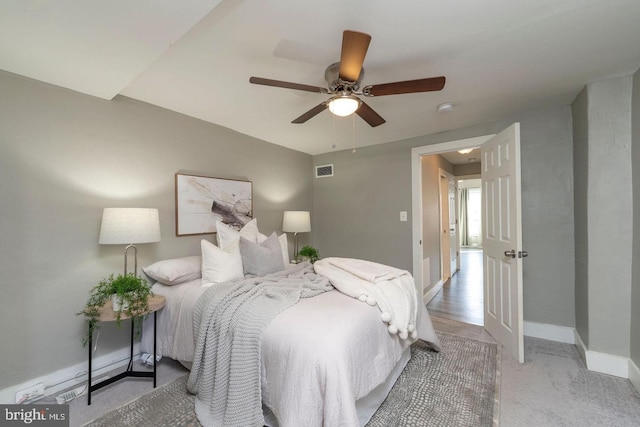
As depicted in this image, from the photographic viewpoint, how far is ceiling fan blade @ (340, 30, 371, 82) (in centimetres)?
124

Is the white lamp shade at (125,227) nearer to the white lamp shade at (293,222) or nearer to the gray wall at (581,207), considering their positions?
the white lamp shade at (293,222)

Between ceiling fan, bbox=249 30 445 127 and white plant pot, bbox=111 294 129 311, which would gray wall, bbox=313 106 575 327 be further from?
white plant pot, bbox=111 294 129 311

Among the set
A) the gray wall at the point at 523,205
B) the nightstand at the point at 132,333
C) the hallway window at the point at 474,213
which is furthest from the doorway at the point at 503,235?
the hallway window at the point at 474,213

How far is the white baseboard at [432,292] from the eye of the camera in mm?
3898

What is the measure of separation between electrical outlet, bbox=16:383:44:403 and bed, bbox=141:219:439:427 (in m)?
0.79

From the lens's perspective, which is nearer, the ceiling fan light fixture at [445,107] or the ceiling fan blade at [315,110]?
the ceiling fan blade at [315,110]

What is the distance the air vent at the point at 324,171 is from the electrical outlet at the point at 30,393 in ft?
12.1

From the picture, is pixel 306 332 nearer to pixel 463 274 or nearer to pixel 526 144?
pixel 526 144

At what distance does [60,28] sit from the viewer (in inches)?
54.5

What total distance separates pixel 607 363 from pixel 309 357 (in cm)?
250

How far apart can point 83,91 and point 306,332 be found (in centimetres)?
244

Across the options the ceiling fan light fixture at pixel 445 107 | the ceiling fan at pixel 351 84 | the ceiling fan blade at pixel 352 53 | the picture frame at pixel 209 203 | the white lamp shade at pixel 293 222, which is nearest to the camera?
the ceiling fan blade at pixel 352 53

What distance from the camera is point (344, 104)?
1.75 m

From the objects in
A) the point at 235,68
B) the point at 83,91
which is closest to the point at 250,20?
the point at 235,68
